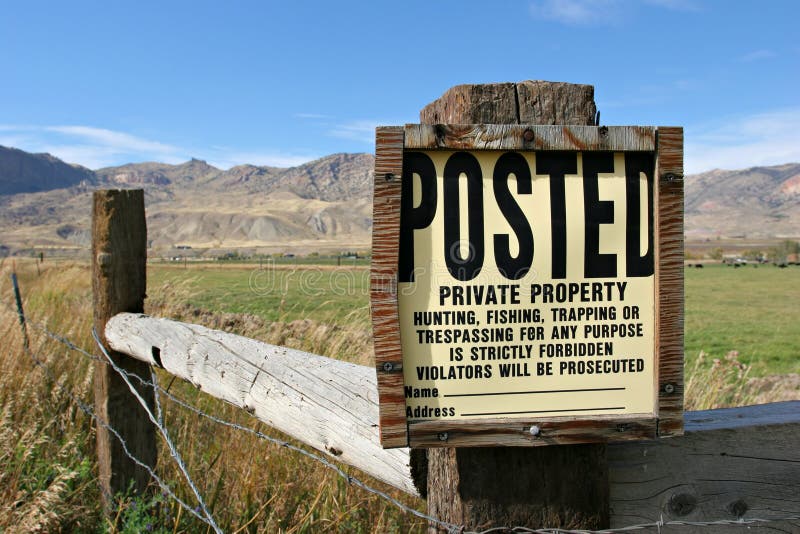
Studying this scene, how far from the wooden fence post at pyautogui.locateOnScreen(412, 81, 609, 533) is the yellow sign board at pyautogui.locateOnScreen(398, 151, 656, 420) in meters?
0.09

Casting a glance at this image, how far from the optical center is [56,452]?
12.3ft

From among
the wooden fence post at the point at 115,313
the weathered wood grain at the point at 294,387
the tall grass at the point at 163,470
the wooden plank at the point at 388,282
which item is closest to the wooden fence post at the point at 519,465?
the wooden plank at the point at 388,282

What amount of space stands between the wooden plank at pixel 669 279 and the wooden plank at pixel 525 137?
0.05 metres

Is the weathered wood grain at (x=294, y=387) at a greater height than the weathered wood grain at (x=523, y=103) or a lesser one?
lesser

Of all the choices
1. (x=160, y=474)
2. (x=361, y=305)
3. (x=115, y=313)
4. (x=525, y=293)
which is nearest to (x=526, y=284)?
(x=525, y=293)

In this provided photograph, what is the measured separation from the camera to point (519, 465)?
1217 millimetres

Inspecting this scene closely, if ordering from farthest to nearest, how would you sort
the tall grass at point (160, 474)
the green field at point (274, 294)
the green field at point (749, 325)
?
the green field at point (749, 325) → the green field at point (274, 294) → the tall grass at point (160, 474)

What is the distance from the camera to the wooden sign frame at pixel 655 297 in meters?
1.15

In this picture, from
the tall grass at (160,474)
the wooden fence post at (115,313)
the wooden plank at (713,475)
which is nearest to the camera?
the wooden plank at (713,475)

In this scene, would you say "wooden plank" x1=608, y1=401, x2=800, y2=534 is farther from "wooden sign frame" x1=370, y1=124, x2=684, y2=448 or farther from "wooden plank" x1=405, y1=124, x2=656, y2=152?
"wooden plank" x1=405, y1=124, x2=656, y2=152

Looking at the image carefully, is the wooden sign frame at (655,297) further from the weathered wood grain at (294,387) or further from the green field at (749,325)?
the green field at (749,325)

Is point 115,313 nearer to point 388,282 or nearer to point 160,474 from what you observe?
point 160,474

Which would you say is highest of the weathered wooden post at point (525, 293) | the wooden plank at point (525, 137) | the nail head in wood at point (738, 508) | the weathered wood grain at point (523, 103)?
the weathered wood grain at point (523, 103)

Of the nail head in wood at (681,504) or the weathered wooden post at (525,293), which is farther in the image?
the nail head in wood at (681,504)
